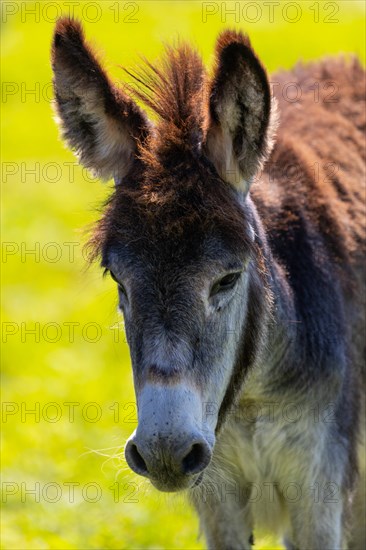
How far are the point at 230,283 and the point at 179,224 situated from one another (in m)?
0.39

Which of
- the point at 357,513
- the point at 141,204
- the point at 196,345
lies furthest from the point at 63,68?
the point at 357,513

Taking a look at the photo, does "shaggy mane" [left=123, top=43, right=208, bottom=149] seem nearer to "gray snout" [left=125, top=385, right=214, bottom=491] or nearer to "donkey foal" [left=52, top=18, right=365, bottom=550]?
"donkey foal" [left=52, top=18, right=365, bottom=550]

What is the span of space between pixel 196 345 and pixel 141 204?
2.24 ft

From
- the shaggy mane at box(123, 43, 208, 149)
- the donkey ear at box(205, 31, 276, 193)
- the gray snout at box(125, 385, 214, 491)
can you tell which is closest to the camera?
the gray snout at box(125, 385, 214, 491)

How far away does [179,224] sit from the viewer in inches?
179

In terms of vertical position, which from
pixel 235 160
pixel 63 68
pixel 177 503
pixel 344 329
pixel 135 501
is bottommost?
A: pixel 135 501

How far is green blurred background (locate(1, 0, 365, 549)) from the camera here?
24.6 feet

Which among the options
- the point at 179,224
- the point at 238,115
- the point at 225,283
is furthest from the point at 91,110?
the point at 225,283

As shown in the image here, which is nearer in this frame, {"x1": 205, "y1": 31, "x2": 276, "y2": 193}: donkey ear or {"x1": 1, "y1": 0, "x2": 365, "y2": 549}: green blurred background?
{"x1": 205, "y1": 31, "x2": 276, "y2": 193}: donkey ear

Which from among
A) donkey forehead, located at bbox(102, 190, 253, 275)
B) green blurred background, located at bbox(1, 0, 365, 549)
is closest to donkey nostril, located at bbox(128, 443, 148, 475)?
donkey forehead, located at bbox(102, 190, 253, 275)

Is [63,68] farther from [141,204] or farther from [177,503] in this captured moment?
[177,503]

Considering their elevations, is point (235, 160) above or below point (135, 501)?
above

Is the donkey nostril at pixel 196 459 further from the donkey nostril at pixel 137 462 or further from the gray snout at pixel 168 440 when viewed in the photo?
the donkey nostril at pixel 137 462

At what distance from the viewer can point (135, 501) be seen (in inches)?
309
